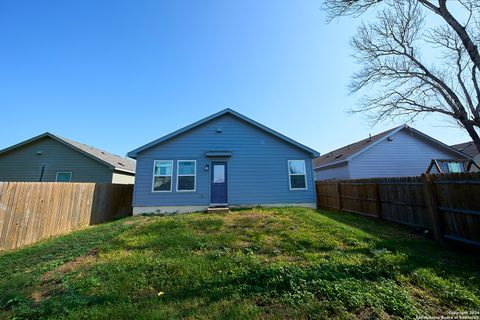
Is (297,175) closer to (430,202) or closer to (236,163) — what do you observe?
(236,163)

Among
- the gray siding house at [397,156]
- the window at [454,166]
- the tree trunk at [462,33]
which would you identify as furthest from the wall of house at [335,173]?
the tree trunk at [462,33]

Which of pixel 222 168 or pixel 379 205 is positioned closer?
pixel 379 205

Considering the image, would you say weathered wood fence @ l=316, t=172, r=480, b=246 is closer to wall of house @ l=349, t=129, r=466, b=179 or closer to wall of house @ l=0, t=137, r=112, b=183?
wall of house @ l=349, t=129, r=466, b=179

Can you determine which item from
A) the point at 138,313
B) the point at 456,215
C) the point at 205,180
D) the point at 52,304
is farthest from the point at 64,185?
the point at 456,215

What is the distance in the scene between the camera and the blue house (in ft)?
38.2

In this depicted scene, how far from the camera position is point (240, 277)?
3924 mm

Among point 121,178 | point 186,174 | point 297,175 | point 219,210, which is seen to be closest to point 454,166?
point 297,175

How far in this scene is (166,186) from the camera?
11711mm

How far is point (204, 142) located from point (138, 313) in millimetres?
9866

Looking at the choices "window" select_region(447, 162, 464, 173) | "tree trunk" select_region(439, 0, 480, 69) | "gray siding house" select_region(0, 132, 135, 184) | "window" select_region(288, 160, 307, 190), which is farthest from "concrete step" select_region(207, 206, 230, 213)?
"window" select_region(447, 162, 464, 173)

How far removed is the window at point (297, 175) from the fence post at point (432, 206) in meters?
6.02

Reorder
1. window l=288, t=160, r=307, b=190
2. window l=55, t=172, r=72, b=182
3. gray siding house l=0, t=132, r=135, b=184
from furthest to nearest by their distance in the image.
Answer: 1. gray siding house l=0, t=132, r=135, b=184
2. window l=55, t=172, r=72, b=182
3. window l=288, t=160, r=307, b=190

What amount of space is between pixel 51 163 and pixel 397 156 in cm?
2390

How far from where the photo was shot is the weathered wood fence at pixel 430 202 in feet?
18.0
